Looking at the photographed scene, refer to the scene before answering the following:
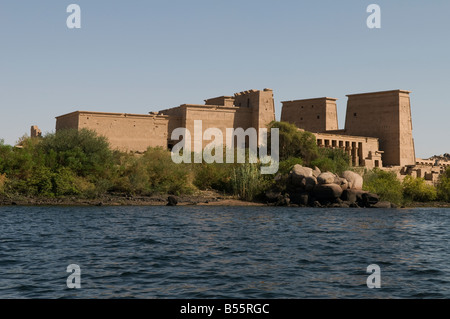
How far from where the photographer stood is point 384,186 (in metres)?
45.3

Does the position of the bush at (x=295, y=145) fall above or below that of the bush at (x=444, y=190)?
above

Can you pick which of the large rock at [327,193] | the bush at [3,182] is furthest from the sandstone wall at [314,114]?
the bush at [3,182]

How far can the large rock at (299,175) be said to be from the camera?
1542 inches

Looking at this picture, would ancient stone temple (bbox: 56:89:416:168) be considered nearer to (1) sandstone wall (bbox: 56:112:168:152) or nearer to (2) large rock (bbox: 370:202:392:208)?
(1) sandstone wall (bbox: 56:112:168:152)

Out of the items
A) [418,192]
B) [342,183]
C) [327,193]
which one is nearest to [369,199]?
[342,183]

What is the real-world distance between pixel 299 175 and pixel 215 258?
83.0 feet

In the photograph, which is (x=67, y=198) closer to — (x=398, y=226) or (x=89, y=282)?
(x=398, y=226)

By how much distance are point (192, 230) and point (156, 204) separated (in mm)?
15466

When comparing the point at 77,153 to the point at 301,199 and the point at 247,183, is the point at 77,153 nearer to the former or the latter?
the point at 247,183

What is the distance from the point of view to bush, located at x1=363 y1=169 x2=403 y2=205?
44000 mm

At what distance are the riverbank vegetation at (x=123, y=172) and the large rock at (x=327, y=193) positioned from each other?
9.74 ft

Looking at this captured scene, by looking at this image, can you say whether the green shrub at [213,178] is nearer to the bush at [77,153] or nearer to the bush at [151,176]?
the bush at [151,176]

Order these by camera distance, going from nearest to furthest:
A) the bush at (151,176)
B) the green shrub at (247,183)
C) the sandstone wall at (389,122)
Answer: the bush at (151,176) < the green shrub at (247,183) < the sandstone wall at (389,122)
